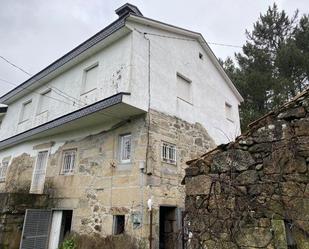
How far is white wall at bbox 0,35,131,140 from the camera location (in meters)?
7.35

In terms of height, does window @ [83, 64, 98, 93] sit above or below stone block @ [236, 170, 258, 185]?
above

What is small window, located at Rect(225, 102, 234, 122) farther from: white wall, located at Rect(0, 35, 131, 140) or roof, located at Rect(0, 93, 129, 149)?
roof, located at Rect(0, 93, 129, 149)

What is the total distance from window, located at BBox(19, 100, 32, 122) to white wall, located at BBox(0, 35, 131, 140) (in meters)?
0.22

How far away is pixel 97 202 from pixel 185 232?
4.04m

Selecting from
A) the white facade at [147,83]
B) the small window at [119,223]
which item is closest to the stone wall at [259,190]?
the small window at [119,223]

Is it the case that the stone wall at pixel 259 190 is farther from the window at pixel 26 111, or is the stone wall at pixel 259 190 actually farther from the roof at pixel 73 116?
the window at pixel 26 111

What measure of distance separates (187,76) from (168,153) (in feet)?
11.5

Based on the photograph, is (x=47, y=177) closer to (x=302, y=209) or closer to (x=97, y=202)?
(x=97, y=202)

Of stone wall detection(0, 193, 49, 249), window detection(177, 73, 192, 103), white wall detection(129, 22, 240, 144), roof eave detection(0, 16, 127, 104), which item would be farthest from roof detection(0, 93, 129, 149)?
window detection(177, 73, 192, 103)

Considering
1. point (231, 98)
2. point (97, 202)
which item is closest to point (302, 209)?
point (97, 202)

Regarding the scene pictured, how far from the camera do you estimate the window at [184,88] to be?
890 centimetres

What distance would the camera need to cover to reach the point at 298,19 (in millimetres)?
17250

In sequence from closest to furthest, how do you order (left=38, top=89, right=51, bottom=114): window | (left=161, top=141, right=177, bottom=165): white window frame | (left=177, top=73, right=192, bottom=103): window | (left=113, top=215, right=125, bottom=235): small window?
1. (left=113, top=215, right=125, bottom=235): small window
2. (left=161, top=141, right=177, bottom=165): white window frame
3. (left=177, top=73, right=192, bottom=103): window
4. (left=38, top=89, right=51, bottom=114): window

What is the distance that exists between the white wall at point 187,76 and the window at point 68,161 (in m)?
3.75
